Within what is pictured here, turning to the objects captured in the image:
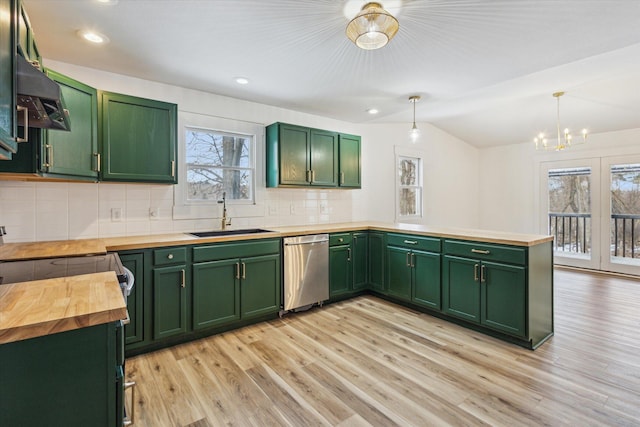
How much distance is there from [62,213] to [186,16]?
196 cm

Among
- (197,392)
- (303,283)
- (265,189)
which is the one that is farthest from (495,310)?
(265,189)

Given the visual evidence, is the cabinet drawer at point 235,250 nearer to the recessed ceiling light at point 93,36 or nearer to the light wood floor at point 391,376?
the light wood floor at point 391,376

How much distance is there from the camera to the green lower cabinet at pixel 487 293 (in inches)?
104

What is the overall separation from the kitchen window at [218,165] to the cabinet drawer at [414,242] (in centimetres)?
177

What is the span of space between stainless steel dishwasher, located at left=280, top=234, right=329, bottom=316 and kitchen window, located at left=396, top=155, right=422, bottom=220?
7.68 feet

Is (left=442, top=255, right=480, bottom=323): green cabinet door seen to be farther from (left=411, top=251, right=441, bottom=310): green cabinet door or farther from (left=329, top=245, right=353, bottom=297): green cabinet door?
(left=329, top=245, right=353, bottom=297): green cabinet door

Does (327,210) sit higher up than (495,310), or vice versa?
(327,210)

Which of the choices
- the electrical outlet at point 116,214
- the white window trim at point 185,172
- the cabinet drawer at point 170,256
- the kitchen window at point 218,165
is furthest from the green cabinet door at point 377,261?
the electrical outlet at point 116,214

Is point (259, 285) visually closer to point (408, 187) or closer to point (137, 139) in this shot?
point (137, 139)

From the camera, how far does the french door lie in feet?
16.6

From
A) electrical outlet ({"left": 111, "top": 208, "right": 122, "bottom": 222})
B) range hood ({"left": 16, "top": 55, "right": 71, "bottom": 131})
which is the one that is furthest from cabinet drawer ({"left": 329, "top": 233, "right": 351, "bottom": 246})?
range hood ({"left": 16, "top": 55, "right": 71, "bottom": 131})

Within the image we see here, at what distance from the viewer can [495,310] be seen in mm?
2787

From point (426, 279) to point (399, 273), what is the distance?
366 mm

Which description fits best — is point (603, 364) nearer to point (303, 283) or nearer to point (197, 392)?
point (303, 283)
